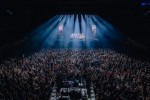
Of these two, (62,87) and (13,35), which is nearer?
(62,87)

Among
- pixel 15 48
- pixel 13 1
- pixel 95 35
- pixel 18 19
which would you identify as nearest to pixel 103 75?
pixel 13 1

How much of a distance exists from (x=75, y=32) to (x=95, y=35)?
11.1ft

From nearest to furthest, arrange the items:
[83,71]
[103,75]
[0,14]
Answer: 1. [103,75]
2. [83,71]
3. [0,14]

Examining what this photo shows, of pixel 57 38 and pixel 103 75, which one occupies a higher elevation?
pixel 57 38

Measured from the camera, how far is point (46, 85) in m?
16.1

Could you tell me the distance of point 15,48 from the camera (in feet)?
96.6

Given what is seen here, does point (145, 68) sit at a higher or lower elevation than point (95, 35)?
lower

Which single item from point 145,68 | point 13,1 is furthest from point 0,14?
point 145,68

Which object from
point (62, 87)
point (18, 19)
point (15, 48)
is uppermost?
point (18, 19)

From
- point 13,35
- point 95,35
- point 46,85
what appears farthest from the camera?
point 95,35

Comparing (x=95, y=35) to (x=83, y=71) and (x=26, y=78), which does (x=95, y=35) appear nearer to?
(x=83, y=71)

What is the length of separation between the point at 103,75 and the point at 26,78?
606 centimetres

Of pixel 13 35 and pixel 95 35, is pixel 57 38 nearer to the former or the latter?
pixel 95 35

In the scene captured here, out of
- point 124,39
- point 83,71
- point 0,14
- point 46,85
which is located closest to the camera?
point 46,85
